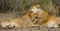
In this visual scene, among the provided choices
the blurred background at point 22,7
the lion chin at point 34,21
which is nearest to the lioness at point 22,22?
the lion chin at point 34,21

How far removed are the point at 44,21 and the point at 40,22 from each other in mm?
128

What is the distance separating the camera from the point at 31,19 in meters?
7.80

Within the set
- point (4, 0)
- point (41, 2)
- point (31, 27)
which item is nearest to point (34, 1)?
point (41, 2)

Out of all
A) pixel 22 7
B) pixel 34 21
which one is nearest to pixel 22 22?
pixel 34 21

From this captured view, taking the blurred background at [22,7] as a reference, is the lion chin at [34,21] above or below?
below

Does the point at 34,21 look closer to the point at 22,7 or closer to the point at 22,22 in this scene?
the point at 22,22

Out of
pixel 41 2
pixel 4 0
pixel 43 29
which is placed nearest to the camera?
pixel 43 29

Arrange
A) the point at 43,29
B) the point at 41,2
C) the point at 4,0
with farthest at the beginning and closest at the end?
the point at 4,0 < the point at 41,2 < the point at 43,29

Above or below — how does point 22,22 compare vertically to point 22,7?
below

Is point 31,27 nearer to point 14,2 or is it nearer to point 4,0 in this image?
point 14,2

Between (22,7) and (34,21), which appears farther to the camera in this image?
(22,7)

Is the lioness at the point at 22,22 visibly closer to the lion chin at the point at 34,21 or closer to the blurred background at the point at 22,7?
the lion chin at the point at 34,21

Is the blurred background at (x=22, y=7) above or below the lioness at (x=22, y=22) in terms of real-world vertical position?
above

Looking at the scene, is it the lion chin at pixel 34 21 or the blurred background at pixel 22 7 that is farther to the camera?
the blurred background at pixel 22 7
